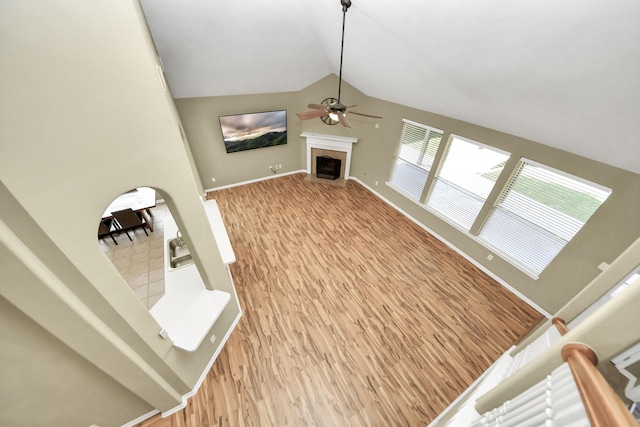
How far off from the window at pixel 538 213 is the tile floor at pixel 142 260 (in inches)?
248

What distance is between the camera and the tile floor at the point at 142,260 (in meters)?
3.78

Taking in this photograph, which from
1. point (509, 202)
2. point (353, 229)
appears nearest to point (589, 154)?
point (509, 202)

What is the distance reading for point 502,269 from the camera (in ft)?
13.8

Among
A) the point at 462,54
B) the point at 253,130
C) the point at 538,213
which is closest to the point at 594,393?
the point at 462,54

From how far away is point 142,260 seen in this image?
4410 millimetres

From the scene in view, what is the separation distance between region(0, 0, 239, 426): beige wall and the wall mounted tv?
4639 mm

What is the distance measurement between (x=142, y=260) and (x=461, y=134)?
270 inches

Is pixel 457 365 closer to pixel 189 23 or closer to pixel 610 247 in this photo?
pixel 610 247

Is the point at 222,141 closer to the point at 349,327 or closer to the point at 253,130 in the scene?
the point at 253,130

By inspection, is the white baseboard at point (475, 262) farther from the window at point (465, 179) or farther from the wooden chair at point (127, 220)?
the wooden chair at point (127, 220)

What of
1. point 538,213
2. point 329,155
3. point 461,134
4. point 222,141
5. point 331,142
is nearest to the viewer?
point 538,213

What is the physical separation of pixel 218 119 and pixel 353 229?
4660 mm

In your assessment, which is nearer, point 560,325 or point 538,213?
point 560,325

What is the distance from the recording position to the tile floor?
3781 millimetres
